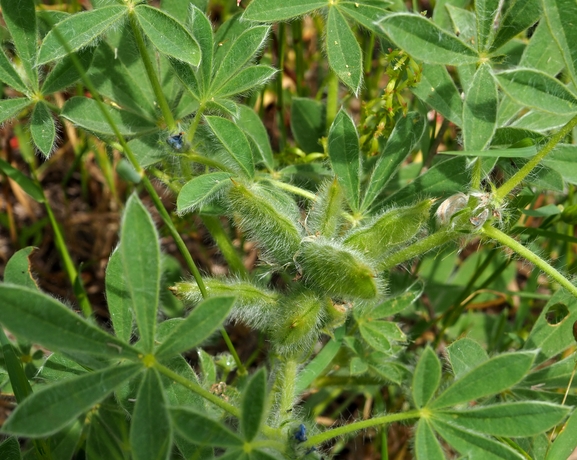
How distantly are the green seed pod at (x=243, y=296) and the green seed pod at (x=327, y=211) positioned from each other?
0.27 meters

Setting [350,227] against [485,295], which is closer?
[350,227]

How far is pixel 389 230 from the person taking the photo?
7.00 feet

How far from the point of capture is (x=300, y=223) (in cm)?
231

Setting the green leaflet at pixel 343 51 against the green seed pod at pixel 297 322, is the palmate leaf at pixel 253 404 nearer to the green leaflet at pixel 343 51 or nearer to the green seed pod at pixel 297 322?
the green seed pod at pixel 297 322

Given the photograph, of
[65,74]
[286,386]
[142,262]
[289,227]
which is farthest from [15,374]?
[65,74]

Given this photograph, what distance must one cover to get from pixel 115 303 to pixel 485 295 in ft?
6.52

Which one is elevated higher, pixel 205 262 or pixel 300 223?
pixel 300 223

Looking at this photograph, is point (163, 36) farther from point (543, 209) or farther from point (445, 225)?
point (543, 209)

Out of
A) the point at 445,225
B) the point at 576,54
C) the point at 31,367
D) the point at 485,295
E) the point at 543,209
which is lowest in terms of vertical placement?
the point at 485,295

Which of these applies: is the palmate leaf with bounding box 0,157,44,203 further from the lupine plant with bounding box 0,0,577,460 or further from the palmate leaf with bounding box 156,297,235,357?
the palmate leaf with bounding box 156,297,235,357

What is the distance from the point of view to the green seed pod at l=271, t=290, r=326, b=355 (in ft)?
6.91

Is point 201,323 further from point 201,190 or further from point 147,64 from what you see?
point 147,64

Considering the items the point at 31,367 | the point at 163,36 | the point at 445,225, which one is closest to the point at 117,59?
the point at 163,36

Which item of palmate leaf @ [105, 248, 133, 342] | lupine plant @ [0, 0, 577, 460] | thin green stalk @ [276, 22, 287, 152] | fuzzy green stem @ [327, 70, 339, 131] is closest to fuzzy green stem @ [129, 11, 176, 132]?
lupine plant @ [0, 0, 577, 460]
